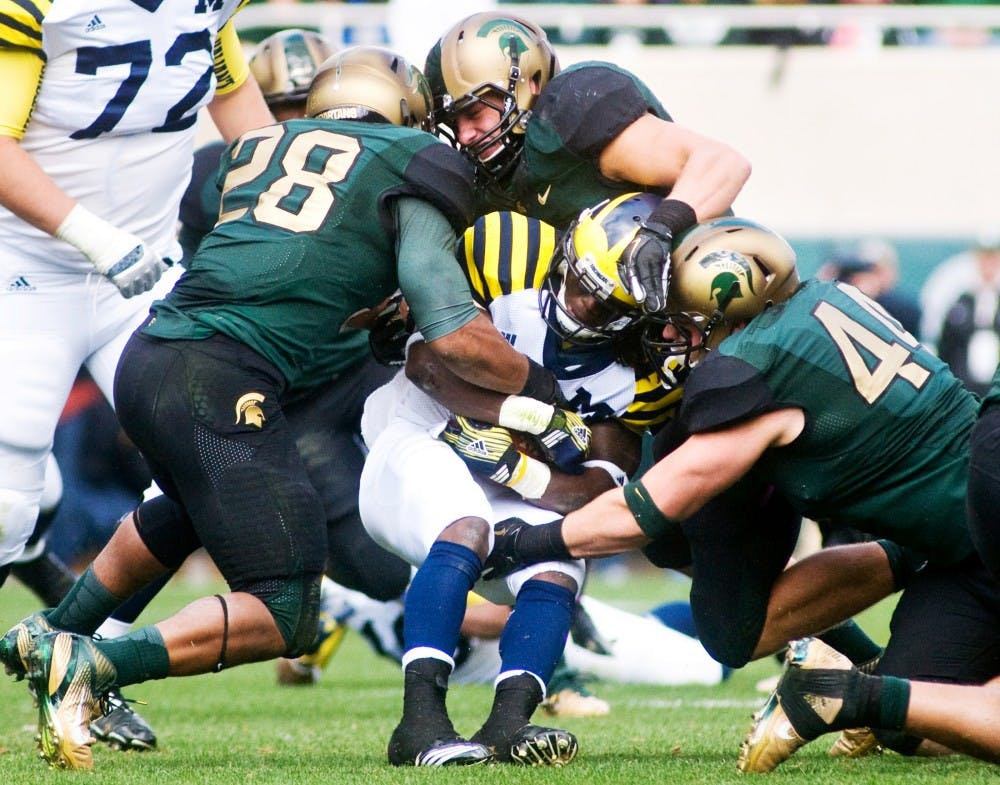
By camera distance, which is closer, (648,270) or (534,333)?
(648,270)

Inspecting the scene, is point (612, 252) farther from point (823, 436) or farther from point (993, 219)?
point (993, 219)

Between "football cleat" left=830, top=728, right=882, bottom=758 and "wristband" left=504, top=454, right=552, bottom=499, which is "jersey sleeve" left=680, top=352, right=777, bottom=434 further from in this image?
"football cleat" left=830, top=728, right=882, bottom=758

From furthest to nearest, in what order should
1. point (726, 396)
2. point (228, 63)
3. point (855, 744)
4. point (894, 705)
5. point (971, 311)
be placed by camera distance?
point (971, 311) < point (228, 63) < point (855, 744) < point (726, 396) < point (894, 705)

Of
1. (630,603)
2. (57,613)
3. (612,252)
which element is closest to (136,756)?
(57,613)

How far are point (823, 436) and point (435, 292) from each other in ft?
2.89

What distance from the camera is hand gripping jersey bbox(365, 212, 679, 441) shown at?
3.75m

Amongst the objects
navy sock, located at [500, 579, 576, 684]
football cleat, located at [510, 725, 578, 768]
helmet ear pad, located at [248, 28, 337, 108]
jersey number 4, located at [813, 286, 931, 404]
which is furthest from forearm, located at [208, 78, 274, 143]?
football cleat, located at [510, 725, 578, 768]

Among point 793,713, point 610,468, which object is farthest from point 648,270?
point 793,713

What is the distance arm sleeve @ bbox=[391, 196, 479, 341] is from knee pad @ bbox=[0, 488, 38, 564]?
4.00 feet

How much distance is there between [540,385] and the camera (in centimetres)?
367

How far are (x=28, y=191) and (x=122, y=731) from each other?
133 centimetres

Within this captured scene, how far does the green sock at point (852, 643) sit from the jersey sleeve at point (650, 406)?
2.23 feet

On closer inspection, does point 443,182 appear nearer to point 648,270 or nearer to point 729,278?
point 648,270

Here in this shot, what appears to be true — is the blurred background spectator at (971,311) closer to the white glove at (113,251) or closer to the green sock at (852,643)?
the green sock at (852,643)
